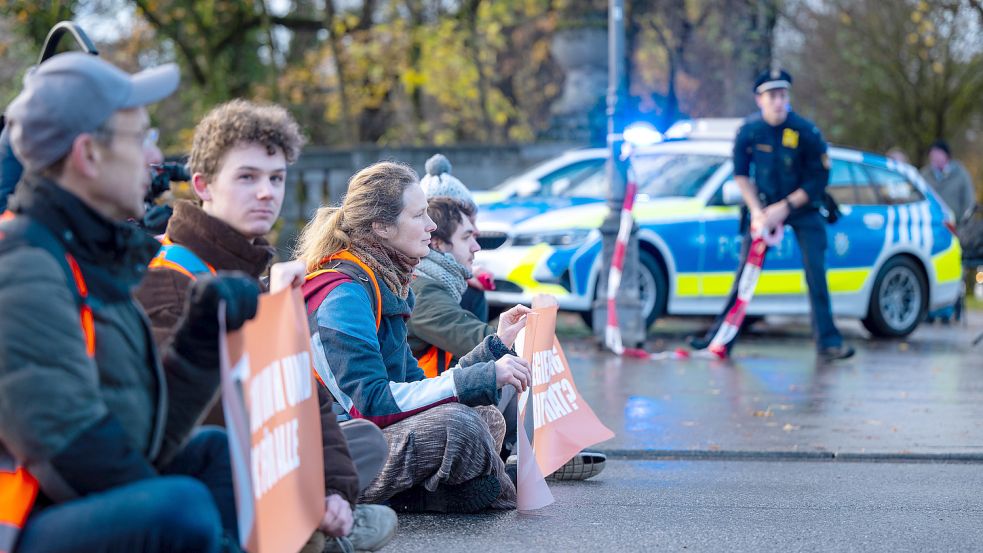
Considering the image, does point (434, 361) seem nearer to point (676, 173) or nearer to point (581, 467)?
point (581, 467)

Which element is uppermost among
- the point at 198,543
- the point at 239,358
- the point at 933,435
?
the point at 239,358

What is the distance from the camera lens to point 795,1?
112 feet

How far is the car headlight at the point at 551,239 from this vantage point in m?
12.4

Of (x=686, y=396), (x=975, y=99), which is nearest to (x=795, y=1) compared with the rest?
(x=975, y=99)

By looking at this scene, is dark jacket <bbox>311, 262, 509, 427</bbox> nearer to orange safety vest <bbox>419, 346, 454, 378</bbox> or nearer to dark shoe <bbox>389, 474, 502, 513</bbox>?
dark shoe <bbox>389, 474, 502, 513</bbox>

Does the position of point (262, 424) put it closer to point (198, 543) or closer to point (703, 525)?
point (198, 543)

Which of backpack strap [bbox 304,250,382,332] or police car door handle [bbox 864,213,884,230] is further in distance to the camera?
police car door handle [bbox 864,213,884,230]

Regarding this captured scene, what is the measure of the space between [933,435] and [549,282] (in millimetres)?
4924

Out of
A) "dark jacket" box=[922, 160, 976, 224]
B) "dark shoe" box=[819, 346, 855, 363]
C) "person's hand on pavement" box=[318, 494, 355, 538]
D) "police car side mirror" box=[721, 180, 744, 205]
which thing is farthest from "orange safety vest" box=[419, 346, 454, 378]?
"dark jacket" box=[922, 160, 976, 224]

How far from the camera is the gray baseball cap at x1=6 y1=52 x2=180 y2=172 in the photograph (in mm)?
3008

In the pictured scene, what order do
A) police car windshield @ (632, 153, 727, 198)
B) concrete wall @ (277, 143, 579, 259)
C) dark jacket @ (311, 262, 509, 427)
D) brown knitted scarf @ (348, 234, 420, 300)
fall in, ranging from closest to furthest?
dark jacket @ (311, 262, 509, 427) < brown knitted scarf @ (348, 234, 420, 300) < police car windshield @ (632, 153, 727, 198) < concrete wall @ (277, 143, 579, 259)

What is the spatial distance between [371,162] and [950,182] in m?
7.47

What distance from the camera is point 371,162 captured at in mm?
19438

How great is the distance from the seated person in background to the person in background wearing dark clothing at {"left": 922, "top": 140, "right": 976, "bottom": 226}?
1252 cm
